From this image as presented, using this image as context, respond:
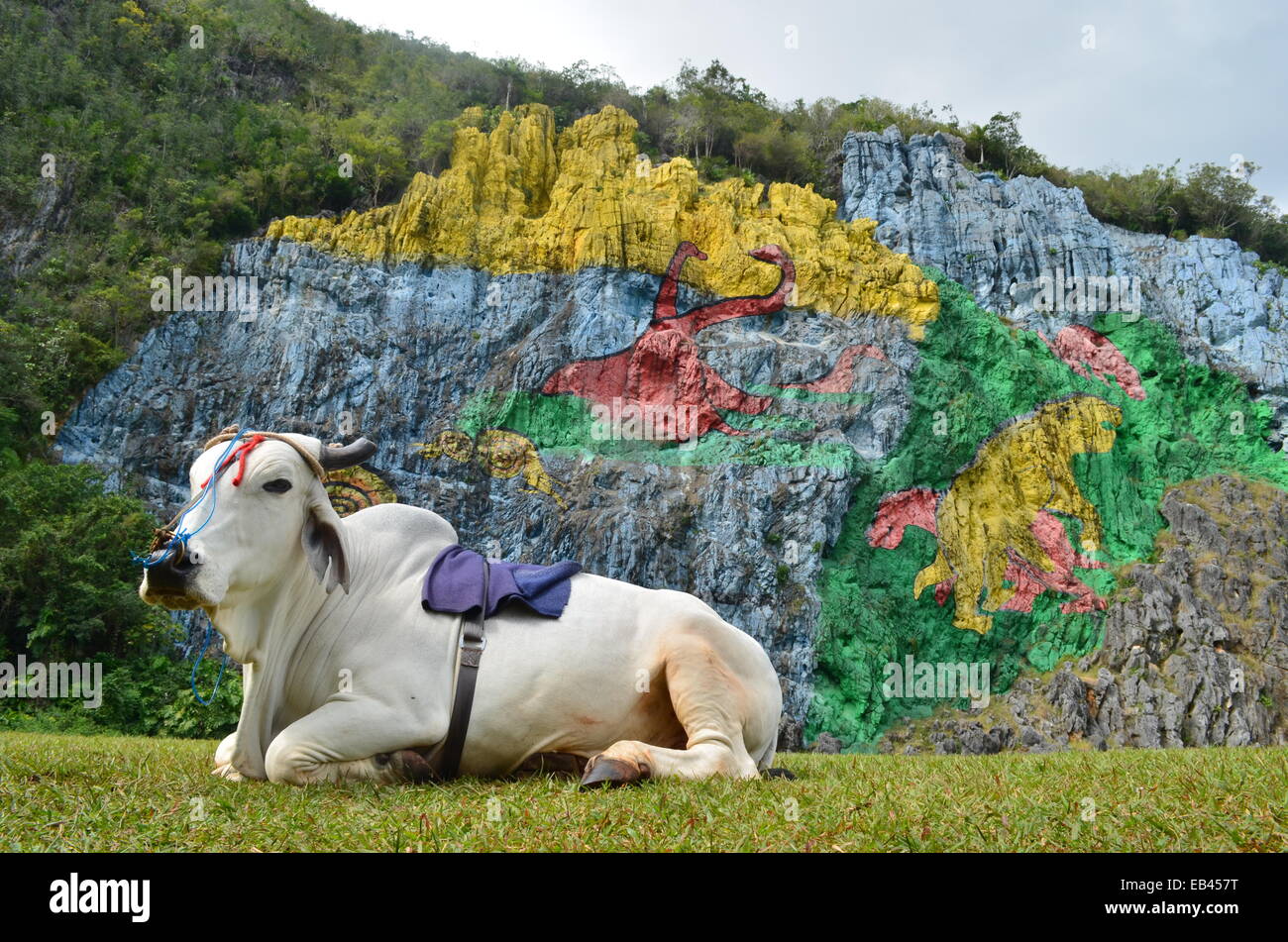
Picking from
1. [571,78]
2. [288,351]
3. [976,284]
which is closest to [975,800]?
[288,351]

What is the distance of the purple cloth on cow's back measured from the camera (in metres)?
3.72

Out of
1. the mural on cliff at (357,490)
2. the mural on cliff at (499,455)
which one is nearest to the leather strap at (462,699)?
the mural on cliff at (357,490)

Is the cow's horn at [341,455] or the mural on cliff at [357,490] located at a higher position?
the cow's horn at [341,455]

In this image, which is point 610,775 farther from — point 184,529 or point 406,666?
point 184,529

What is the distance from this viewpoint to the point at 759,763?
405 cm

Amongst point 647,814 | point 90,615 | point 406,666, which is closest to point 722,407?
point 90,615

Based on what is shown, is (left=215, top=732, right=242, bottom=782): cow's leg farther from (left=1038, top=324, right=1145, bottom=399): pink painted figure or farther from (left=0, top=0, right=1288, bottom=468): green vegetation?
(left=1038, top=324, right=1145, bottom=399): pink painted figure

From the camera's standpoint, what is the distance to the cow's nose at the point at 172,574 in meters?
3.02

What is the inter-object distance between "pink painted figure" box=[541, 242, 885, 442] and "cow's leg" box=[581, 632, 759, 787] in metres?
18.1

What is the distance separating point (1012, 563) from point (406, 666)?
67.5ft

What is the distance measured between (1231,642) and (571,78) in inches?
1148

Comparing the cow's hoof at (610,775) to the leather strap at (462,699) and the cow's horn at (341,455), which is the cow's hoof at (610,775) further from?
the cow's horn at (341,455)

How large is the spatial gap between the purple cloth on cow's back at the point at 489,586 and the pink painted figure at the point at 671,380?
58.5 ft

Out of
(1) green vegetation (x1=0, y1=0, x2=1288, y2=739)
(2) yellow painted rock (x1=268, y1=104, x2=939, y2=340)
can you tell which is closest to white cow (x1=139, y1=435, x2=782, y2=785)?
(1) green vegetation (x1=0, y1=0, x2=1288, y2=739)
